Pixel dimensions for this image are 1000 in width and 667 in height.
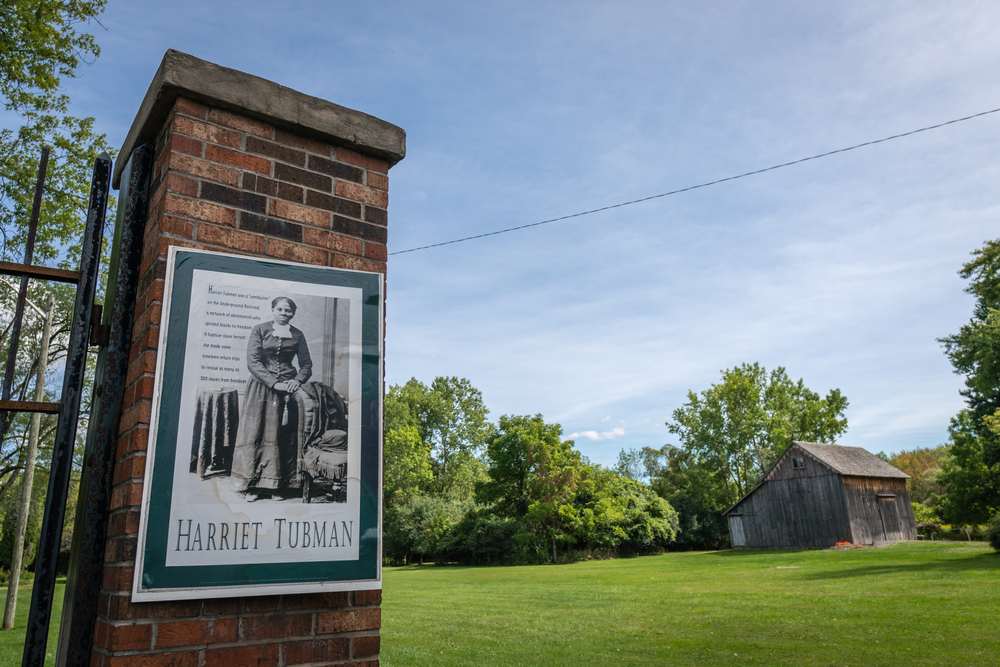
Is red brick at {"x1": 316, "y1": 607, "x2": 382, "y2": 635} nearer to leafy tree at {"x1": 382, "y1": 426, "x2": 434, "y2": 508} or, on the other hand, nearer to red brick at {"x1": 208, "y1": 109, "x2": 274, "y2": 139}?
red brick at {"x1": 208, "y1": 109, "x2": 274, "y2": 139}

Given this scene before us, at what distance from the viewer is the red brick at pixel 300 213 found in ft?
8.55

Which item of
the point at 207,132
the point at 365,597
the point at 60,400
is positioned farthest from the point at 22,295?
the point at 365,597

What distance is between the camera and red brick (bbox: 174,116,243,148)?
2.49m

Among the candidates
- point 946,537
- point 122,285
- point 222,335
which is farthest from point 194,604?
point 946,537

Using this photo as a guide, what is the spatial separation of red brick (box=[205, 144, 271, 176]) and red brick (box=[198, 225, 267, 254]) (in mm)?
279

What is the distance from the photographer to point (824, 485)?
111 feet

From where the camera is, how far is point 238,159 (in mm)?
2576

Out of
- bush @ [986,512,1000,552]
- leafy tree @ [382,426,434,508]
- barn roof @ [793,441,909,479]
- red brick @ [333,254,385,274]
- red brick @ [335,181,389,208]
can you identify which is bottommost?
bush @ [986,512,1000,552]

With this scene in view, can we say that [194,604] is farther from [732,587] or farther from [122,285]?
[732,587]

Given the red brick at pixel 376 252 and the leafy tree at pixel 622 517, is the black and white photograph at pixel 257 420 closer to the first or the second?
the red brick at pixel 376 252

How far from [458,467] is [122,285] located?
187 ft

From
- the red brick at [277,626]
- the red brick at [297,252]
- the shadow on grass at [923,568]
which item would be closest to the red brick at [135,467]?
the red brick at [277,626]

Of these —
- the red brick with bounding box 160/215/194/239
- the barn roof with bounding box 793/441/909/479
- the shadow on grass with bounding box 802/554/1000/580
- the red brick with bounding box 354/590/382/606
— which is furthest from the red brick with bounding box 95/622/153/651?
the barn roof with bounding box 793/441/909/479

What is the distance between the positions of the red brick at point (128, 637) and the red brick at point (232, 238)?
4.32 ft
